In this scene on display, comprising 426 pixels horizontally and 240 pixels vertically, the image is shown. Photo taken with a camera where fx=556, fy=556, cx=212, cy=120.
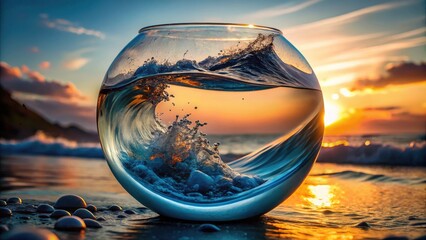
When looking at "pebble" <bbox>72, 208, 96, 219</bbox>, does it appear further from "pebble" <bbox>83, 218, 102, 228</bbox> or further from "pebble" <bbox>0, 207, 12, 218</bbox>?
"pebble" <bbox>0, 207, 12, 218</bbox>

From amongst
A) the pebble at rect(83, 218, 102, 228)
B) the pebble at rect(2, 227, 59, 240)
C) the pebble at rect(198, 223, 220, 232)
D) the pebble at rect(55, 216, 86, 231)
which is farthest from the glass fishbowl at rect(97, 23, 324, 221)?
the pebble at rect(2, 227, 59, 240)

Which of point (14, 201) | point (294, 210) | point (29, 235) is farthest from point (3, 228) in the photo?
point (294, 210)

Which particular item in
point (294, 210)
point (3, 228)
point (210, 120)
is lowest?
point (3, 228)

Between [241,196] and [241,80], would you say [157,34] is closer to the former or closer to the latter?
[241,80]

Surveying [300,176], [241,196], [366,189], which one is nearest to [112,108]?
[241,196]

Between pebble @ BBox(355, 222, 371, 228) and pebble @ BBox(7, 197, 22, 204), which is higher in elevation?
pebble @ BBox(355, 222, 371, 228)

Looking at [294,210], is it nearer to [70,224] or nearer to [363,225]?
[363,225]
